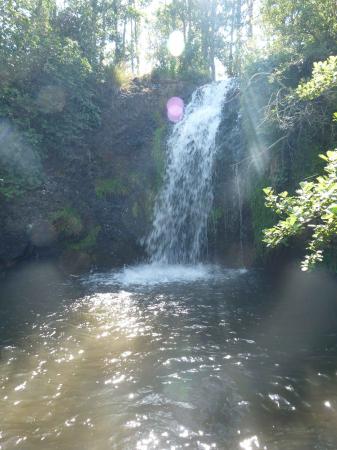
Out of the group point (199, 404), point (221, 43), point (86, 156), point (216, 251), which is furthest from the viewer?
point (221, 43)

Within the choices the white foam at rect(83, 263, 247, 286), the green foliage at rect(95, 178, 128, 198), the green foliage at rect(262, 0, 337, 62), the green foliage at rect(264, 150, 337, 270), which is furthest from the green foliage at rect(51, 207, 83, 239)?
the green foliage at rect(264, 150, 337, 270)

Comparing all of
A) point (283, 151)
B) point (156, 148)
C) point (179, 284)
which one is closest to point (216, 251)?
point (179, 284)

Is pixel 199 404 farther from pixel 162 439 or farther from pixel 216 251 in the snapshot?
pixel 216 251

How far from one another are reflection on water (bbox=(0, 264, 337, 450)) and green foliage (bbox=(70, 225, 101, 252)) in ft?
9.47

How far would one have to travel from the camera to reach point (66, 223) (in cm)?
1215

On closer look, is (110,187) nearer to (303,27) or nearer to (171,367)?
(303,27)

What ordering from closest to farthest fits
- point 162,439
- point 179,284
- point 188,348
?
point 162,439 → point 188,348 → point 179,284

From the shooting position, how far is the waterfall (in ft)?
40.5

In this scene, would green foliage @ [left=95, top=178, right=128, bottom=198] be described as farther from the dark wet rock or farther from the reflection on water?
the reflection on water

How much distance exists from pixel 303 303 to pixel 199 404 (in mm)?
4435

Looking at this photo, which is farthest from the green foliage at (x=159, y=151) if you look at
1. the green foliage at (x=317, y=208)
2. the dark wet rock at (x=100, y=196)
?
the green foliage at (x=317, y=208)

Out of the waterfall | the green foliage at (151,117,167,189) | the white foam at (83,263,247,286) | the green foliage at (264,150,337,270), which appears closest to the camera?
the green foliage at (264,150,337,270)

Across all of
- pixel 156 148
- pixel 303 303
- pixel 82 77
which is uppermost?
pixel 82 77

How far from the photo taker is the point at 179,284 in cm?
976
